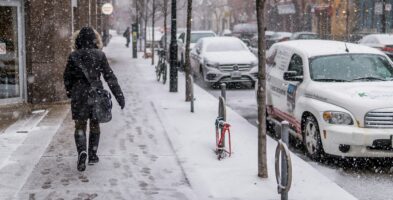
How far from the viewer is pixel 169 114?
489 inches

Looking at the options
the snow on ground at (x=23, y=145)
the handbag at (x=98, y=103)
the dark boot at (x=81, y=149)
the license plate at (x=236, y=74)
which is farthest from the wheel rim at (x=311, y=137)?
the license plate at (x=236, y=74)

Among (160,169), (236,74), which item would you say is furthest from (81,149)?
(236,74)

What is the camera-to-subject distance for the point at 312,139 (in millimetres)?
8836

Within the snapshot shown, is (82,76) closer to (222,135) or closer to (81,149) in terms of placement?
(81,149)

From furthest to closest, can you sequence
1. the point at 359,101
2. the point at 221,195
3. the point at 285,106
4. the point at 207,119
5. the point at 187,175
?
the point at 207,119 → the point at 285,106 → the point at 359,101 → the point at 187,175 → the point at 221,195

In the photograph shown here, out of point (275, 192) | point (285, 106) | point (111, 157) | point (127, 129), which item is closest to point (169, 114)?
point (127, 129)

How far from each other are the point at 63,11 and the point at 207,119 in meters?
4.08

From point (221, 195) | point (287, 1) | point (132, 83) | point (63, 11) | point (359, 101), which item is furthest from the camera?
point (287, 1)

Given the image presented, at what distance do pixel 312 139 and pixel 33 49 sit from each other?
6.92 metres

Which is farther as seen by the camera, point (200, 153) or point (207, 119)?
point (207, 119)

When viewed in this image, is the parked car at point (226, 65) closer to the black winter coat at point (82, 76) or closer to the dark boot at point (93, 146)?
the dark boot at point (93, 146)

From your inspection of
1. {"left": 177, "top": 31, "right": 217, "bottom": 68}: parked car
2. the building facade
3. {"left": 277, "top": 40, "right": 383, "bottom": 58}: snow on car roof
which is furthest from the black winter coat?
{"left": 177, "top": 31, "right": 217, "bottom": 68}: parked car

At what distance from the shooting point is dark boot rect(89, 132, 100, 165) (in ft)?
25.6

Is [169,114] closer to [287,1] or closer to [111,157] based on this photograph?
[111,157]
